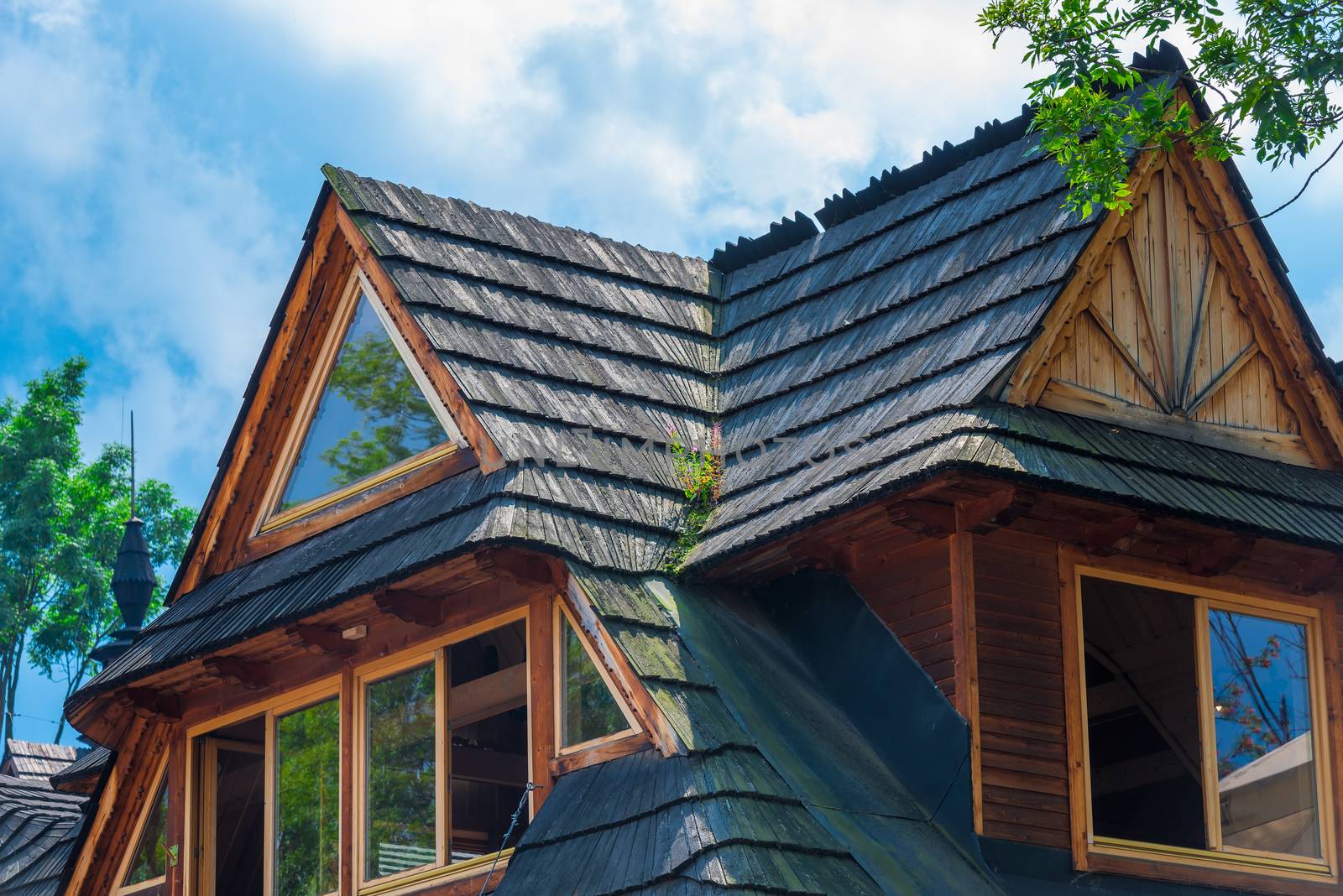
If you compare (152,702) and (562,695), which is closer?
(562,695)

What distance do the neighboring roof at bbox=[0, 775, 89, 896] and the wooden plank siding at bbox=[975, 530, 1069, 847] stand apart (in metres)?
7.70

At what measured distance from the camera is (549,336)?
14266 millimetres

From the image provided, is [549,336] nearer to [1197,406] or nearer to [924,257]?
[924,257]

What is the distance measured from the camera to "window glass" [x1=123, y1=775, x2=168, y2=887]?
14820 millimetres

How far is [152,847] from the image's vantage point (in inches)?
587

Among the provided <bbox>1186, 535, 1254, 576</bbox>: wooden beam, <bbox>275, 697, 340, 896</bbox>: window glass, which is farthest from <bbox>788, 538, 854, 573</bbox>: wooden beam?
<bbox>275, 697, 340, 896</bbox>: window glass

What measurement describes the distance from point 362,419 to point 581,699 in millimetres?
3258

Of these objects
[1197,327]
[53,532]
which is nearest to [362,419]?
[1197,327]

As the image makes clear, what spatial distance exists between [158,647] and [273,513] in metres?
1.30

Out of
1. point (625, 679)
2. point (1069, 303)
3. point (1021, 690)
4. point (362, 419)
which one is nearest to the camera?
point (625, 679)

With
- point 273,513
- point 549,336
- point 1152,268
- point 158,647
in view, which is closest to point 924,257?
point 1152,268

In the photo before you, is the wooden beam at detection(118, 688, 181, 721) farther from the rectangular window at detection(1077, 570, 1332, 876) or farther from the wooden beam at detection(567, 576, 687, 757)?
the rectangular window at detection(1077, 570, 1332, 876)

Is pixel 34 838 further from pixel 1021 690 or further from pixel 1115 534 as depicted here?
pixel 1115 534

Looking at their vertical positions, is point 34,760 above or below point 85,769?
above
